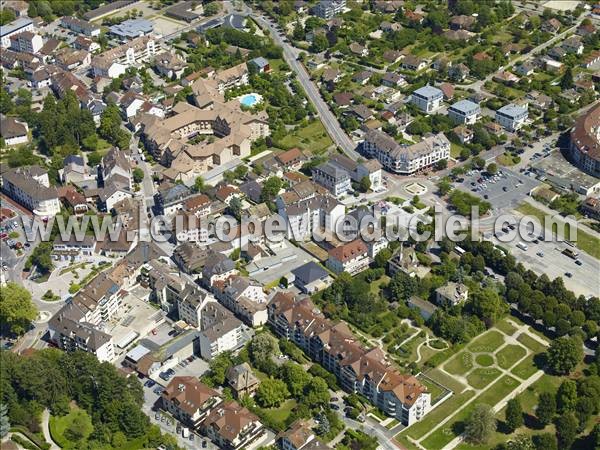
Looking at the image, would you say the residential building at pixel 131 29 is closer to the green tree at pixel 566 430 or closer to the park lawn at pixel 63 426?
the park lawn at pixel 63 426

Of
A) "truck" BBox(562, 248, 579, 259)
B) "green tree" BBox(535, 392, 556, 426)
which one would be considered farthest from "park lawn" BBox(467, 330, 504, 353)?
"truck" BBox(562, 248, 579, 259)

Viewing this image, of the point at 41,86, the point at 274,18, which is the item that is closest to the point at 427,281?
the point at 41,86

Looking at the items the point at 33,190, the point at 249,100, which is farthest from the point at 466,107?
the point at 33,190

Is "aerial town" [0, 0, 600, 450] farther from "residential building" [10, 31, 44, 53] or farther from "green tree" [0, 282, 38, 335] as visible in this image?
"residential building" [10, 31, 44, 53]

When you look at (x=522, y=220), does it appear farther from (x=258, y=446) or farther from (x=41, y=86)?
(x=41, y=86)

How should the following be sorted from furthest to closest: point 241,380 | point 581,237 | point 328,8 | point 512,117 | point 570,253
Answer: point 328,8 < point 512,117 < point 581,237 < point 570,253 < point 241,380

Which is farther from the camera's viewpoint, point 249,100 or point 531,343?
point 249,100

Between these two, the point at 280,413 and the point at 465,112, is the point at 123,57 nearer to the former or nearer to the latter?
the point at 465,112
